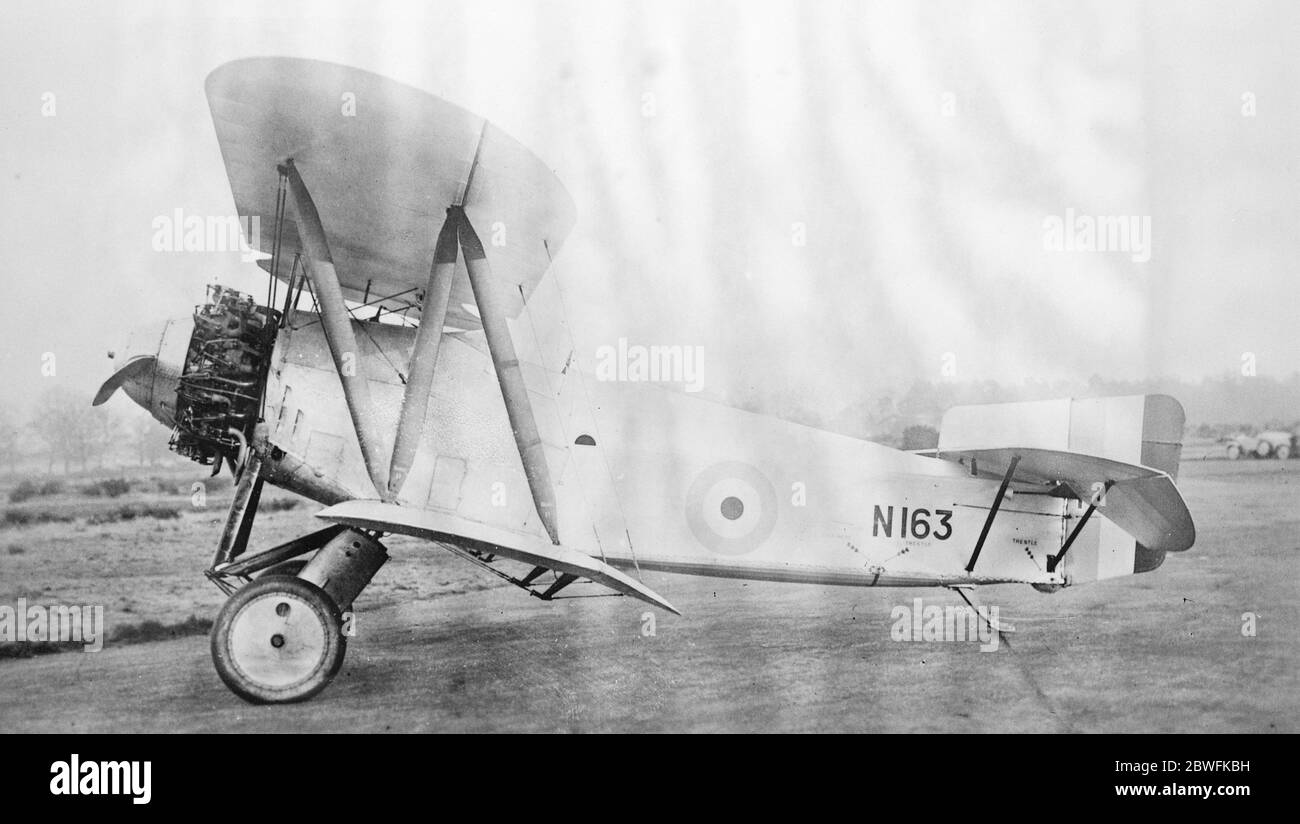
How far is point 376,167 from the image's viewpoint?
128 inches

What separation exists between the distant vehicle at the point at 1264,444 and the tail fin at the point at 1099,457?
179cm

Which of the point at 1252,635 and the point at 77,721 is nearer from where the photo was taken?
the point at 77,721

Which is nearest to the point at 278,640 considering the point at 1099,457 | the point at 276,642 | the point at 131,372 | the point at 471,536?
the point at 276,642

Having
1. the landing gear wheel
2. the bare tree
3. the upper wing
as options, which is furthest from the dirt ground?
the upper wing

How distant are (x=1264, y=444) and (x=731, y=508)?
3902 mm

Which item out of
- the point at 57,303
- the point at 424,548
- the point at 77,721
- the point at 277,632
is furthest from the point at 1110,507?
the point at 57,303

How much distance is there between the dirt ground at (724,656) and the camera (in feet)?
11.8

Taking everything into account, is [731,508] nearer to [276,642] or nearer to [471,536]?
[471,536]

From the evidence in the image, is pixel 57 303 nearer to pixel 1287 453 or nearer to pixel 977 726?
pixel 977 726

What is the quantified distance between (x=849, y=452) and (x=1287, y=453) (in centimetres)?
337

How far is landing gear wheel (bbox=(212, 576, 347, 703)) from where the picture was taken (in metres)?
3.16

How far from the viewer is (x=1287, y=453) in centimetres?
515

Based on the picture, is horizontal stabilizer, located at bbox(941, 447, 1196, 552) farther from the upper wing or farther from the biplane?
the upper wing

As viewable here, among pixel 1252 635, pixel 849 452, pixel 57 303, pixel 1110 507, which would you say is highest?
pixel 57 303
